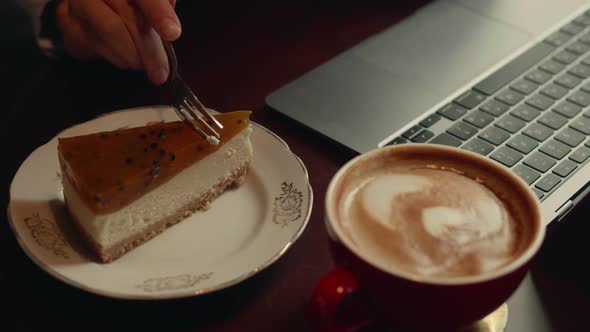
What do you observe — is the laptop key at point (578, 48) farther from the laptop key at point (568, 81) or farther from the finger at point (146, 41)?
the finger at point (146, 41)

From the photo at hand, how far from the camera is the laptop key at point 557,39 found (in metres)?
1.03

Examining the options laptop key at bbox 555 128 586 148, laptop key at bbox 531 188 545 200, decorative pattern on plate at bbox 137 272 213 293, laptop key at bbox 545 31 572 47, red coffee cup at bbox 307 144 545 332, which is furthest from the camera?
laptop key at bbox 545 31 572 47

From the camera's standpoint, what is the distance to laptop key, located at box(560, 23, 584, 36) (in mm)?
1066

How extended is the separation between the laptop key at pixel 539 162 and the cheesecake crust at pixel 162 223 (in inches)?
13.4

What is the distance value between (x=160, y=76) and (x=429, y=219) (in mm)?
442

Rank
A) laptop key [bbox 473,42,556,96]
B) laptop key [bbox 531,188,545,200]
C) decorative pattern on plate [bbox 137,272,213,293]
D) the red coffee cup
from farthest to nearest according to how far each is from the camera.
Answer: laptop key [bbox 473,42,556,96] → laptop key [bbox 531,188,545,200] → decorative pattern on plate [bbox 137,272,213,293] → the red coffee cup

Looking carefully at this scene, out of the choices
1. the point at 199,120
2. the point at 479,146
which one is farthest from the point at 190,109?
the point at 479,146

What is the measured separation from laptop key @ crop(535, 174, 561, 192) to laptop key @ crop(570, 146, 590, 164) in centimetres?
5

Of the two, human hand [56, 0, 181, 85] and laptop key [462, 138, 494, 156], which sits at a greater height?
human hand [56, 0, 181, 85]

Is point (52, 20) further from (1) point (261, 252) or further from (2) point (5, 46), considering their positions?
(2) point (5, 46)

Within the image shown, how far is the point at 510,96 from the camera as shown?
2.96ft

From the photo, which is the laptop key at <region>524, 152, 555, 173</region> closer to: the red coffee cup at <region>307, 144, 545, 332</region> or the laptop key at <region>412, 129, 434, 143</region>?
the laptop key at <region>412, 129, 434, 143</region>

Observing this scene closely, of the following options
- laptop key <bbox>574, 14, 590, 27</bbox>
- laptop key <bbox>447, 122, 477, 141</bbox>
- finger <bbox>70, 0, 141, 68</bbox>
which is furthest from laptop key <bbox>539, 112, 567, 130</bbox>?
finger <bbox>70, 0, 141, 68</bbox>

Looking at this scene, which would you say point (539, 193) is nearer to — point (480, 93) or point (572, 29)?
point (480, 93)
